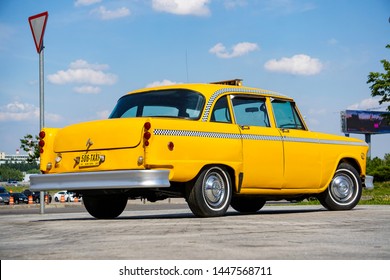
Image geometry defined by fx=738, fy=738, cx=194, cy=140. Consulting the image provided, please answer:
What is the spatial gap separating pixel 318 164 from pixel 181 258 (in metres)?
6.26

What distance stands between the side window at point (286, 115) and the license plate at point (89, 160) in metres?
2.96

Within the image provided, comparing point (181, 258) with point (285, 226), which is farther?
point (285, 226)

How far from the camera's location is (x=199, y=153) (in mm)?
9062

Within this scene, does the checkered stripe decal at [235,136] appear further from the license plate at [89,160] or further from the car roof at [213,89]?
the license plate at [89,160]

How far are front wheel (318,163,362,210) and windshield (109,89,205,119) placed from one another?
9.60ft

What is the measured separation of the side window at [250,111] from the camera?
33.2 ft

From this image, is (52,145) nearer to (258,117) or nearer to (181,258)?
(258,117)

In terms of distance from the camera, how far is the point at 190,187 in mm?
9102

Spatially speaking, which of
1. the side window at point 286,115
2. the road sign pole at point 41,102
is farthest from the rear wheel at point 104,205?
the road sign pole at point 41,102

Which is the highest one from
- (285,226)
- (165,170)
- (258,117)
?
(258,117)

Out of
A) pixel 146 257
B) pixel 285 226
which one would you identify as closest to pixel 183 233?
pixel 285 226

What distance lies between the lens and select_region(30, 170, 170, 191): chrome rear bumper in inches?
333

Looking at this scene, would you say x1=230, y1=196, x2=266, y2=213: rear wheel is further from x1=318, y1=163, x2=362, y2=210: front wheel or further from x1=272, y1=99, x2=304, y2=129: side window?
x1=272, y1=99, x2=304, y2=129: side window

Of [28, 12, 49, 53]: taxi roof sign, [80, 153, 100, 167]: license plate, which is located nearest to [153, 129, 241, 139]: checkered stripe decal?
[80, 153, 100, 167]: license plate
